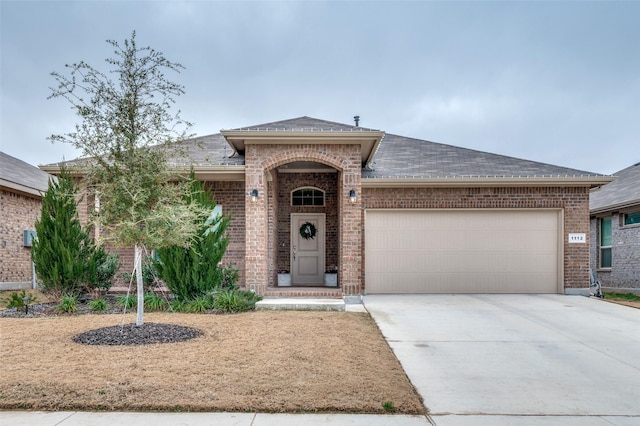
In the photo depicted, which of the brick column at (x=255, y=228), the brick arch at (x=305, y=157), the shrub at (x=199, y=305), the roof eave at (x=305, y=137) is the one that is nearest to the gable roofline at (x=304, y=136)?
the roof eave at (x=305, y=137)

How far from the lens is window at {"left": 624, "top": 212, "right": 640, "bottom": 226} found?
522 inches

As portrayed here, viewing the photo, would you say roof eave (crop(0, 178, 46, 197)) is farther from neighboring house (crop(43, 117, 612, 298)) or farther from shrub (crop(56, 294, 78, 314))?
shrub (crop(56, 294, 78, 314))

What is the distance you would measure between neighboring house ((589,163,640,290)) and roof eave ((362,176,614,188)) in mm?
1507

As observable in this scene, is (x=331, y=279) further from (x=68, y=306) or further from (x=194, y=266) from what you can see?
(x=68, y=306)

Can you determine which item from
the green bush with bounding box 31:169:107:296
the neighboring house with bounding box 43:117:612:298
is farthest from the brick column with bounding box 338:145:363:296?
the green bush with bounding box 31:169:107:296

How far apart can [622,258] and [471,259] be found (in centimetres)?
560

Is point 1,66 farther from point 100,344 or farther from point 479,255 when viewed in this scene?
point 479,255

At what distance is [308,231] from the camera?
12.7 m

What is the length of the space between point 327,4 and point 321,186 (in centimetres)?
561

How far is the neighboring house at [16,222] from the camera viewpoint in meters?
12.5

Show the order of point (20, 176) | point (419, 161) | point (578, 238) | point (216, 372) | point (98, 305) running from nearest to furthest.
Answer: point (216, 372) → point (98, 305) → point (578, 238) → point (419, 161) → point (20, 176)

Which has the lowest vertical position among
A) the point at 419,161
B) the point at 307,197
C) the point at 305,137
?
the point at 307,197

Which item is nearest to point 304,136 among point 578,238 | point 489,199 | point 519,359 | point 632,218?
point 489,199

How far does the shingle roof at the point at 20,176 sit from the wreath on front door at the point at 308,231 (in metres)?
6.74
